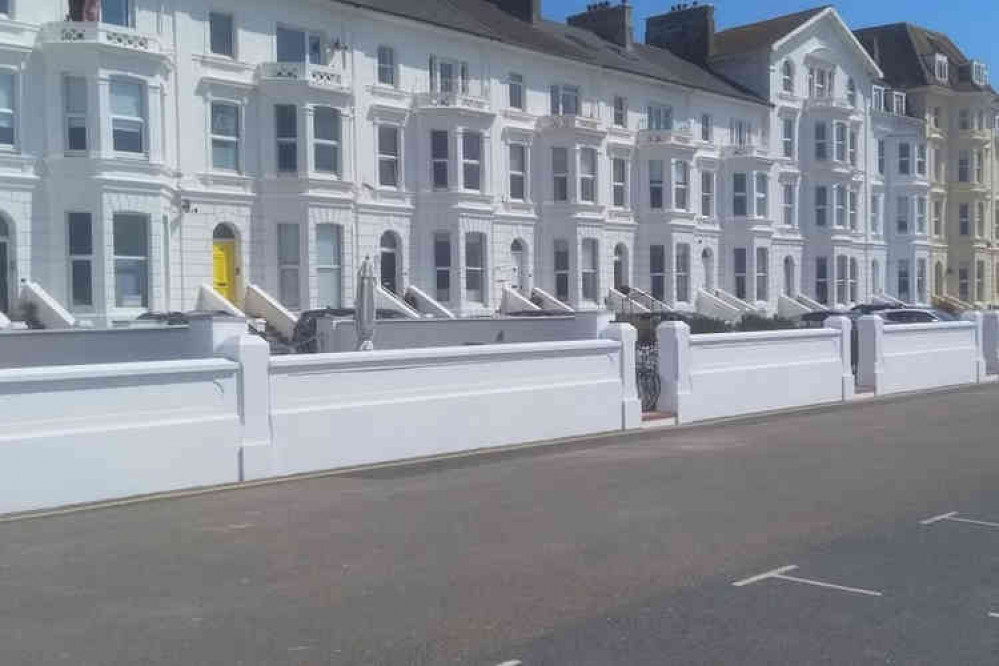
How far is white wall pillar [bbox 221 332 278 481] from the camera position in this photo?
1131 centimetres

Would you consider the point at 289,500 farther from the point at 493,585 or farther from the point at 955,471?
the point at 955,471

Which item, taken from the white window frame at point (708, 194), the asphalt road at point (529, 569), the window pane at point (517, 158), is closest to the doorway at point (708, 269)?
the white window frame at point (708, 194)

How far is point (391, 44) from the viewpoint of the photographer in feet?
111

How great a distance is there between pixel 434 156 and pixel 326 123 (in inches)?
177

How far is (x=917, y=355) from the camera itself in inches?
930

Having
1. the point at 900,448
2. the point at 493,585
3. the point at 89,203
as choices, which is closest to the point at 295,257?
the point at 89,203

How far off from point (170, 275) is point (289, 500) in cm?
1930

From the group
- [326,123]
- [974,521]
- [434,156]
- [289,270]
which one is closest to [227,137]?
[326,123]

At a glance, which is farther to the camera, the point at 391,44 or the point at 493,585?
the point at 391,44

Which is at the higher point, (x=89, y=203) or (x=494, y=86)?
(x=494, y=86)

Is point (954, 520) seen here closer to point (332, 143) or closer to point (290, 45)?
point (332, 143)

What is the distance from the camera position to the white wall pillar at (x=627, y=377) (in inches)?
624

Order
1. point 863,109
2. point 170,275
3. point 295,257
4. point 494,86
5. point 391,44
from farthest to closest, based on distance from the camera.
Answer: point 863,109 → point 494,86 → point 391,44 → point 295,257 → point 170,275

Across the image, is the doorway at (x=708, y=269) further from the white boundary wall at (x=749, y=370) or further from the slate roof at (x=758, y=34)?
the white boundary wall at (x=749, y=370)
